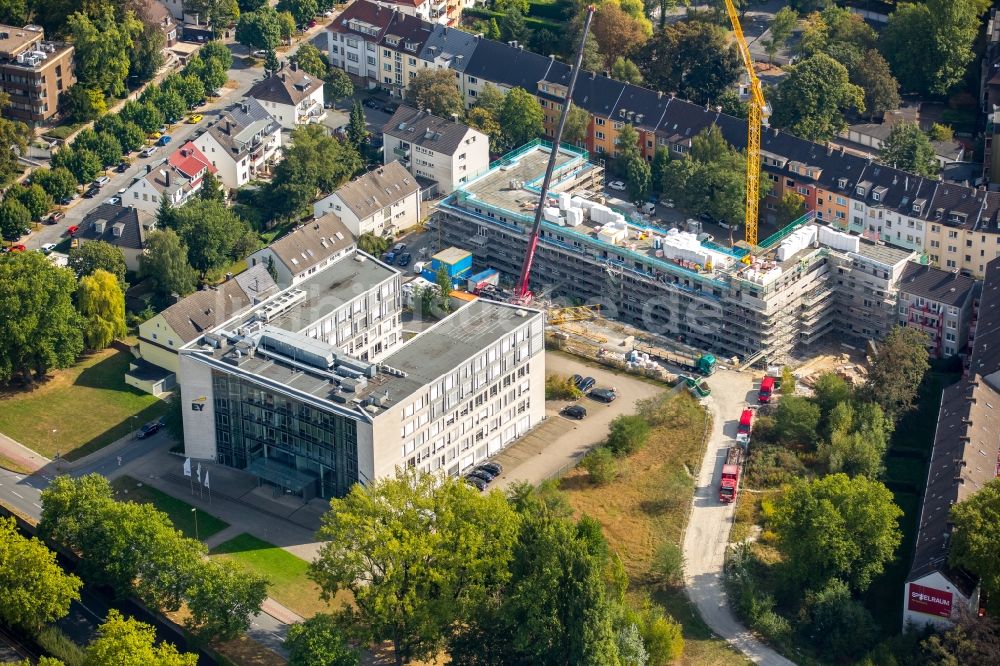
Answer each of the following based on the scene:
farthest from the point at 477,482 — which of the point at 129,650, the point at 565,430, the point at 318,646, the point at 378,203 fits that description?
the point at 378,203

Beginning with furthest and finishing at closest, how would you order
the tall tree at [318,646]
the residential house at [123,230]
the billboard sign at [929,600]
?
1. the residential house at [123,230]
2. the billboard sign at [929,600]
3. the tall tree at [318,646]

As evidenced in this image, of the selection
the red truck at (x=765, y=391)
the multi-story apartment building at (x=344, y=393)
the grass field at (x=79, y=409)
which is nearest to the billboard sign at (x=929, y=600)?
the red truck at (x=765, y=391)

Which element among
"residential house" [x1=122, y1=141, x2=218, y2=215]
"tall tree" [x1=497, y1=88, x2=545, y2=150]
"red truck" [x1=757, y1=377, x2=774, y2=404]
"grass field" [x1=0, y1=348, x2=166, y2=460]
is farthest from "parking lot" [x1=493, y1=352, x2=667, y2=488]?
"residential house" [x1=122, y1=141, x2=218, y2=215]

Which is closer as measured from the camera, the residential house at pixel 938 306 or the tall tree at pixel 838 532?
the tall tree at pixel 838 532

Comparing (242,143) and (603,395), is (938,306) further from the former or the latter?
(242,143)

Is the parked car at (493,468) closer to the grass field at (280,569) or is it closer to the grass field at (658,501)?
the grass field at (658,501)

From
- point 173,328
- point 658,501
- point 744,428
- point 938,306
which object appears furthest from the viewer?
point 938,306
